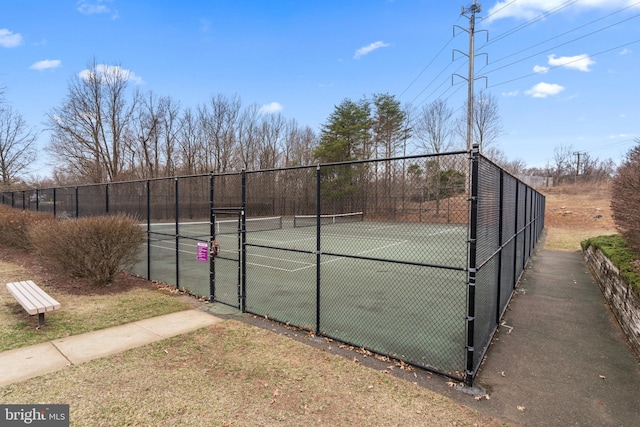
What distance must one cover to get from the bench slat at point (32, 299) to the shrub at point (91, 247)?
0.98m

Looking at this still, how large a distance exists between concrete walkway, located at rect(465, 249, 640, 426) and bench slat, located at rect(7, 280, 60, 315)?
5.35 metres

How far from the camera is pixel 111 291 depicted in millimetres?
6652

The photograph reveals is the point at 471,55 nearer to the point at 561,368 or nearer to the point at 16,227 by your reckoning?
the point at 561,368

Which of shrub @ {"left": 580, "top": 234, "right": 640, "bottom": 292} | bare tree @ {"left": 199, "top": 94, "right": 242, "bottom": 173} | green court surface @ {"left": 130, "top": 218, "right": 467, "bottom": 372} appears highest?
bare tree @ {"left": 199, "top": 94, "right": 242, "bottom": 173}

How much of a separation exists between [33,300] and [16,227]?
7758 millimetres

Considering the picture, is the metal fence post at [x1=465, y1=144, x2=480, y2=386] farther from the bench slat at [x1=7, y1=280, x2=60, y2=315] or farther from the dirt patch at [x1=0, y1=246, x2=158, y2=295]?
the dirt patch at [x1=0, y1=246, x2=158, y2=295]

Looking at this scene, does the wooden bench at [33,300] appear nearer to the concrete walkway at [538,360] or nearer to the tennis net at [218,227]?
the concrete walkway at [538,360]

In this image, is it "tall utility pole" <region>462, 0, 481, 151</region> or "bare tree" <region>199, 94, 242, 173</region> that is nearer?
"tall utility pole" <region>462, 0, 481, 151</region>

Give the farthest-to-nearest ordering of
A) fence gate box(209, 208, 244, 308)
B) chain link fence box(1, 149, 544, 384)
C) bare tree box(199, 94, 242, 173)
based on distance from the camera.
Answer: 1. bare tree box(199, 94, 242, 173)
2. fence gate box(209, 208, 244, 308)
3. chain link fence box(1, 149, 544, 384)

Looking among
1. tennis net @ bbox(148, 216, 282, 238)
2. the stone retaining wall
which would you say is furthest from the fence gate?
tennis net @ bbox(148, 216, 282, 238)

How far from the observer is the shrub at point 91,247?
21.6ft

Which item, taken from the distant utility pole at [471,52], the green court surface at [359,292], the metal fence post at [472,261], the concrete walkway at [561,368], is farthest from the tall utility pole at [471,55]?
the metal fence post at [472,261]

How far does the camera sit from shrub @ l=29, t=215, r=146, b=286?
660 centimetres

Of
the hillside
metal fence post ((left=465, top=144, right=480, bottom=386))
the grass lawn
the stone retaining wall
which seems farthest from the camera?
the hillside
